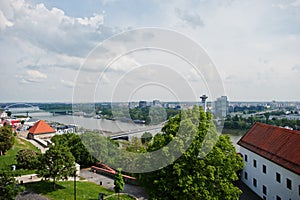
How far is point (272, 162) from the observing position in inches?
543

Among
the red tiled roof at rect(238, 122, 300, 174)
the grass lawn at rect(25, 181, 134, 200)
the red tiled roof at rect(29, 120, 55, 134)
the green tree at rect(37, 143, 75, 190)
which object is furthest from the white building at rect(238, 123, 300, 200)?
the red tiled roof at rect(29, 120, 55, 134)

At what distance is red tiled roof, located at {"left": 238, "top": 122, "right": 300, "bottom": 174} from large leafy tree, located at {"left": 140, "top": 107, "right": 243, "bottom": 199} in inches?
134

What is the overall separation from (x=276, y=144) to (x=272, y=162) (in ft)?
3.97

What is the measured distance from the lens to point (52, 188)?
13523mm

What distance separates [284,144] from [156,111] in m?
9.92

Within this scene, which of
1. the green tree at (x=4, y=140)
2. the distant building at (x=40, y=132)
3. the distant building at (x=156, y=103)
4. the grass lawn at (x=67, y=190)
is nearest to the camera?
the grass lawn at (x=67, y=190)

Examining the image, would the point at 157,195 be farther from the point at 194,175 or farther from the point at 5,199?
the point at 5,199

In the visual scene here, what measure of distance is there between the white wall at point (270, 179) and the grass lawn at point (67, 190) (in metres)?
7.43

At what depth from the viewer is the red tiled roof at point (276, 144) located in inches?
489

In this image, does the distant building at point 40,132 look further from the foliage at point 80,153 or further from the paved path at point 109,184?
the paved path at point 109,184

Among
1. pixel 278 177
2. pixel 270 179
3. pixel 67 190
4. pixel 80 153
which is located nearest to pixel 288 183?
pixel 278 177

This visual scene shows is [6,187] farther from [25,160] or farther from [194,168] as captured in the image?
[25,160]

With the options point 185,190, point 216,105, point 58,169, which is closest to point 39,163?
point 58,169

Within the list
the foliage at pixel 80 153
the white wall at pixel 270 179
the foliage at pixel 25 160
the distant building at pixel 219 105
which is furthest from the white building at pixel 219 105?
the foliage at pixel 25 160
